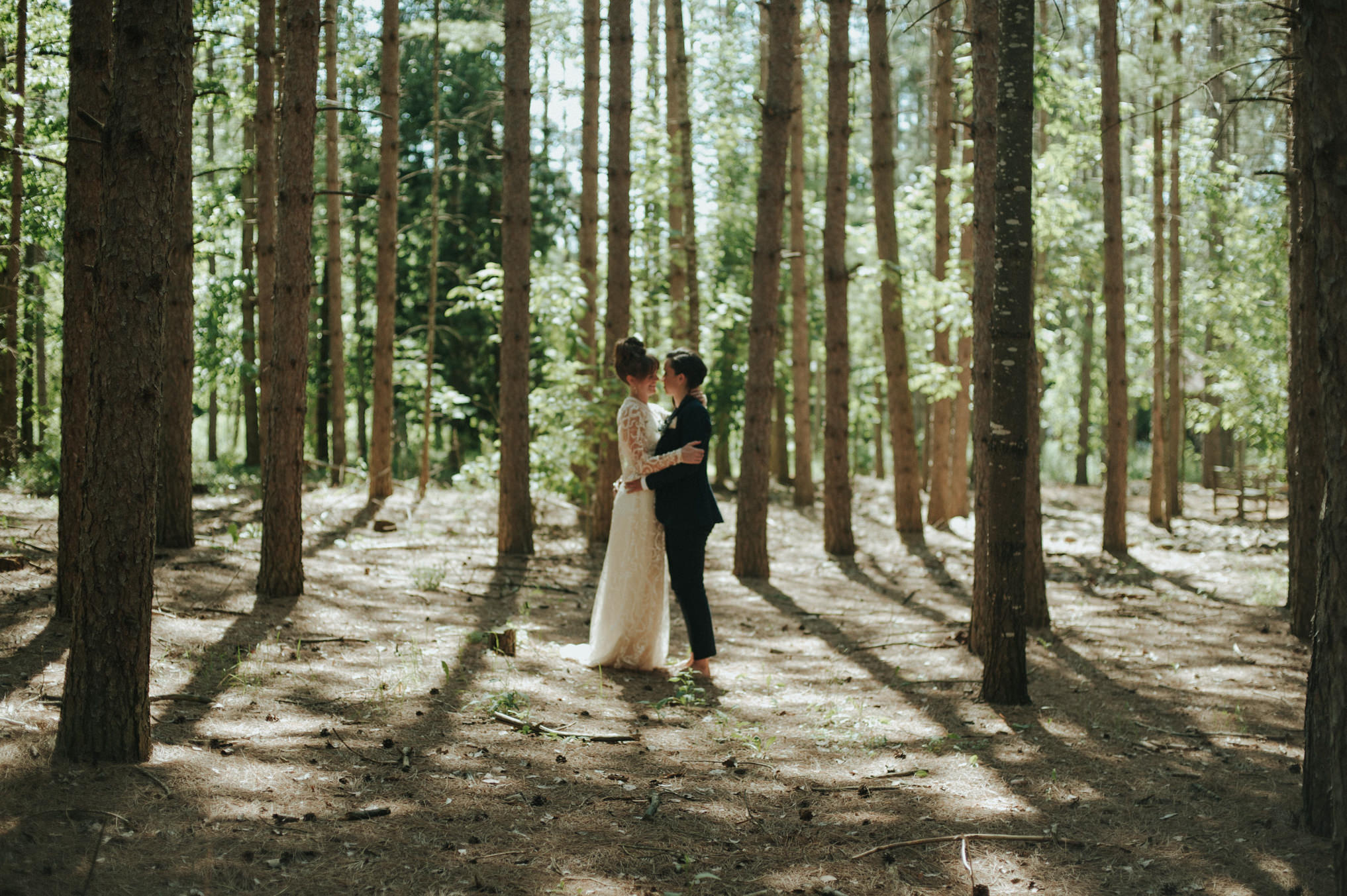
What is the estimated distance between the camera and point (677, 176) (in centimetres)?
1625

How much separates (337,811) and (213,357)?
1494cm

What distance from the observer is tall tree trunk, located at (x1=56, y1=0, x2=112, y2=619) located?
229 inches

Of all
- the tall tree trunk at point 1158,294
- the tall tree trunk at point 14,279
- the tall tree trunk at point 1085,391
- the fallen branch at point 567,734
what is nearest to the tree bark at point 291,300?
the fallen branch at point 567,734

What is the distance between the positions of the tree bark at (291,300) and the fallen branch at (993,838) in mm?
5360

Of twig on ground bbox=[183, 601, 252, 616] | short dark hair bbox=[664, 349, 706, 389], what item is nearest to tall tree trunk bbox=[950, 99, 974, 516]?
short dark hair bbox=[664, 349, 706, 389]

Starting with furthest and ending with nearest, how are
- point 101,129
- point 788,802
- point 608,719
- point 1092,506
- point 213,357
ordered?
point 1092,506, point 213,357, point 608,719, point 788,802, point 101,129

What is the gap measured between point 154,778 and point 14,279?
9.42 meters

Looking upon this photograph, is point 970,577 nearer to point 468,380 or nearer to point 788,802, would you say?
point 788,802

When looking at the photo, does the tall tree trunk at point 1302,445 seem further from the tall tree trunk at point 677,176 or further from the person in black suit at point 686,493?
the tall tree trunk at point 677,176

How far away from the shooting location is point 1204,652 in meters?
7.64

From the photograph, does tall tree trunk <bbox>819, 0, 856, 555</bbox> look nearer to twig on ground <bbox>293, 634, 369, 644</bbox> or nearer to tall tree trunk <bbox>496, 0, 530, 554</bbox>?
tall tree trunk <bbox>496, 0, 530, 554</bbox>

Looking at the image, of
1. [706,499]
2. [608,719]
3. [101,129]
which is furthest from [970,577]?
[101,129]

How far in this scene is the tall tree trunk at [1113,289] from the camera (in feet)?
39.2

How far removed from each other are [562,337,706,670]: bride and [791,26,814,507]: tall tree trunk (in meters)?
9.10
